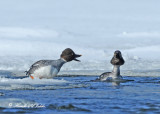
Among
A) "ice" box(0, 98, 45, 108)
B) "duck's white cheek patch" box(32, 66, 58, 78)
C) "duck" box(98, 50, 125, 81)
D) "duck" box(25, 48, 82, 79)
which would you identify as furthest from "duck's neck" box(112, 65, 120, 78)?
"ice" box(0, 98, 45, 108)

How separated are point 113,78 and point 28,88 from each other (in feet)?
13.1

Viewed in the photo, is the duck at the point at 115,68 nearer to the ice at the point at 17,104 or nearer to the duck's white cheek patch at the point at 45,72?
the duck's white cheek patch at the point at 45,72

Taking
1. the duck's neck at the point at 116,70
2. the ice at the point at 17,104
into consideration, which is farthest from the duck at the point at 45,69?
the ice at the point at 17,104

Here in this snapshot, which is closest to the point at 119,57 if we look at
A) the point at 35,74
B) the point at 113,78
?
the point at 113,78

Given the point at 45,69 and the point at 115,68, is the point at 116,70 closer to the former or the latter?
the point at 115,68

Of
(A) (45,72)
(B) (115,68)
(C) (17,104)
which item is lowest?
(C) (17,104)

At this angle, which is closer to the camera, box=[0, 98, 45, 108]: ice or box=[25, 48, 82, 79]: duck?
box=[0, 98, 45, 108]: ice

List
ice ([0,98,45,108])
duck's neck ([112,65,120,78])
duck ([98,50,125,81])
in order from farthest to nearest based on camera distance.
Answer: duck's neck ([112,65,120,78]) < duck ([98,50,125,81]) < ice ([0,98,45,108])

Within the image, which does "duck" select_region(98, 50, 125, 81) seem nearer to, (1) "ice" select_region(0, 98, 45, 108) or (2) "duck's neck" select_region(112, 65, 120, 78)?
(2) "duck's neck" select_region(112, 65, 120, 78)

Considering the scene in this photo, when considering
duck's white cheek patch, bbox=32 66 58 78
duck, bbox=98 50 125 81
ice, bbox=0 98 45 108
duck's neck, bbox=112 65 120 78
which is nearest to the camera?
ice, bbox=0 98 45 108

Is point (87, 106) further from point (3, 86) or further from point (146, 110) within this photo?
point (3, 86)

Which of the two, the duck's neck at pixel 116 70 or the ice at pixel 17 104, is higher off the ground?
the duck's neck at pixel 116 70

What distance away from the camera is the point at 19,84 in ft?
36.2

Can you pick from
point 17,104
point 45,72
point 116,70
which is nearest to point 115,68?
point 116,70
